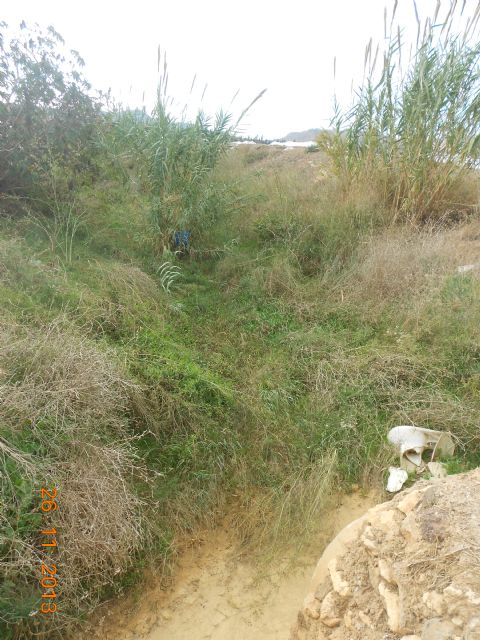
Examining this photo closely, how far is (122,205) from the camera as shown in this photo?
511 centimetres

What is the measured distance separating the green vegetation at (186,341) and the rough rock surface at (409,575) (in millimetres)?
800

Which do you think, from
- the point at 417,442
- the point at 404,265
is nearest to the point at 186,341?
the point at 417,442

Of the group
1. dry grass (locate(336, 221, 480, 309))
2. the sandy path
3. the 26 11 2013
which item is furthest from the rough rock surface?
dry grass (locate(336, 221, 480, 309))

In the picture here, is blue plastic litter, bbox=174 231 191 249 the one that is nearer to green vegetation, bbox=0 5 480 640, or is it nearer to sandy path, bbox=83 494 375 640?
green vegetation, bbox=0 5 480 640

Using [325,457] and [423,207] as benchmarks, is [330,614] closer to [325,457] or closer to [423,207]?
[325,457]

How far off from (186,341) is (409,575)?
2567mm

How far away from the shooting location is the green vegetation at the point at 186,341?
6.81 ft

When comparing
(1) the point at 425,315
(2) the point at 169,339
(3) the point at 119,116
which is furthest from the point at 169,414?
(3) the point at 119,116

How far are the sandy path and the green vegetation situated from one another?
4.9 inches

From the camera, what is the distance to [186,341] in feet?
11.8

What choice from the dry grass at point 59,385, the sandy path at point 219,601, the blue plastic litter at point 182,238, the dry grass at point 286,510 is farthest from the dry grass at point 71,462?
the blue plastic litter at point 182,238

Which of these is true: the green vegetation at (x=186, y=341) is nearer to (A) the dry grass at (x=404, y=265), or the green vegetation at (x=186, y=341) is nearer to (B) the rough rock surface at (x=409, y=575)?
(A) the dry grass at (x=404, y=265)

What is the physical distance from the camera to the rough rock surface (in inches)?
46.3

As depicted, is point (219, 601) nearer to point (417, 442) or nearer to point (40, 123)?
point (417, 442)
